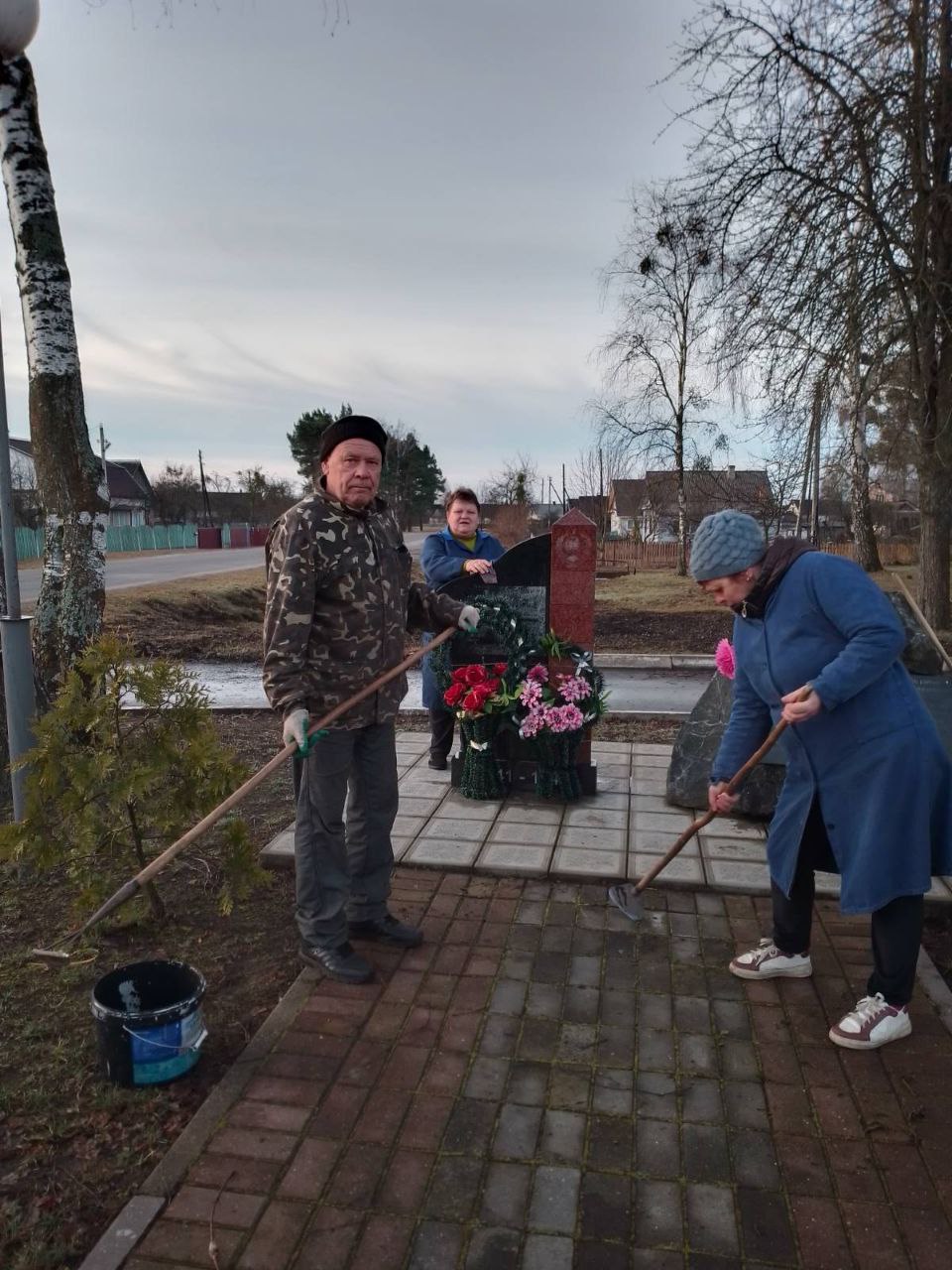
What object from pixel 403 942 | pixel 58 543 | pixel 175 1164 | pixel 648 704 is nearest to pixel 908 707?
pixel 403 942

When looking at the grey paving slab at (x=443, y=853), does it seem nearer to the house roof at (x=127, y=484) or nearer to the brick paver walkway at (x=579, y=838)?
the brick paver walkway at (x=579, y=838)

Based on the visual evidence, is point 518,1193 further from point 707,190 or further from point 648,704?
point 707,190

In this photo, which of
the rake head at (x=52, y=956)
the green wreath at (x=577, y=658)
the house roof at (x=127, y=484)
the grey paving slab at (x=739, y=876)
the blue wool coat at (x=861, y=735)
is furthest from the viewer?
the house roof at (x=127, y=484)

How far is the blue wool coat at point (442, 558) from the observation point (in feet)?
16.8

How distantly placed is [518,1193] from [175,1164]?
878 mm

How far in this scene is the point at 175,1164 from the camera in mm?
2223

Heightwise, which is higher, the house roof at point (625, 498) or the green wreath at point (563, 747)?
the house roof at point (625, 498)

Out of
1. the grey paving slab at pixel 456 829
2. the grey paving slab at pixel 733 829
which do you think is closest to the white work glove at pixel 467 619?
the grey paving slab at pixel 456 829

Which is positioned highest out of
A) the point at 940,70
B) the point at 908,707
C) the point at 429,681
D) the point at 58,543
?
the point at 940,70

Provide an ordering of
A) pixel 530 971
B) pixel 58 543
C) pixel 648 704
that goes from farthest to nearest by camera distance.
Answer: pixel 648 704 → pixel 58 543 → pixel 530 971

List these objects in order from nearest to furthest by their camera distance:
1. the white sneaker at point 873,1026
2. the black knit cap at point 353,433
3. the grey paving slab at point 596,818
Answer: the white sneaker at point 873,1026, the black knit cap at point 353,433, the grey paving slab at point 596,818

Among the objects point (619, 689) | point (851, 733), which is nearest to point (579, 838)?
point (851, 733)

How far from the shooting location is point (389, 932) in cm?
335

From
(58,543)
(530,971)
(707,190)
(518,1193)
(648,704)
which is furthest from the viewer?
(707,190)
